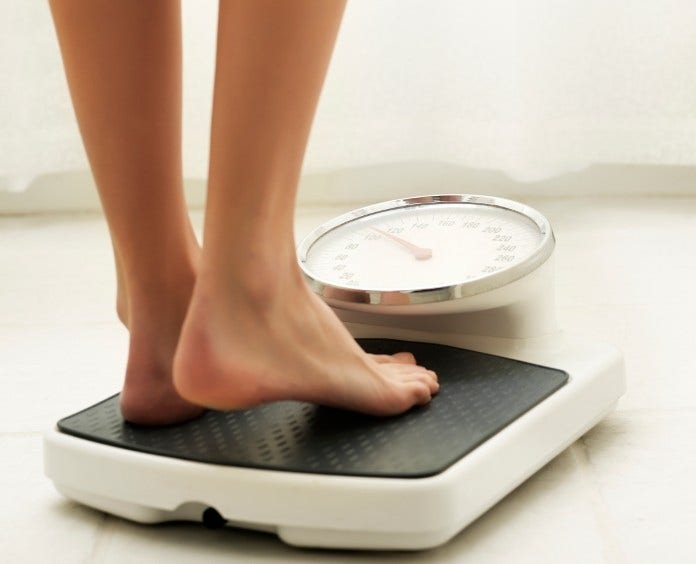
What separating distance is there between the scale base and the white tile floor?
0.03 meters

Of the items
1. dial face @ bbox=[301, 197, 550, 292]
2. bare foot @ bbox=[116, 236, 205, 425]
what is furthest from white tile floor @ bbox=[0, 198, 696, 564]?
dial face @ bbox=[301, 197, 550, 292]

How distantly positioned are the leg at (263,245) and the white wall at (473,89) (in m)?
1.19

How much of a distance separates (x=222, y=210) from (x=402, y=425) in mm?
252

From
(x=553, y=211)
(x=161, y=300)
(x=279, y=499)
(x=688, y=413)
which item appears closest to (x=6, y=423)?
(x=161, y=300)

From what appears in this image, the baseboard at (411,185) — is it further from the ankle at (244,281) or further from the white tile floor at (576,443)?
the ankle at (244,281)

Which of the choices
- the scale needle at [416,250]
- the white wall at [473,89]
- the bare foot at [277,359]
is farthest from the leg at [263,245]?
the white wall at [473,89]

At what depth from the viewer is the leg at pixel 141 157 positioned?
3.25 ft

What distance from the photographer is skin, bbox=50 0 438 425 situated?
35.8 inches

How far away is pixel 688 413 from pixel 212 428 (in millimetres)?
512

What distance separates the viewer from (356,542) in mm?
953

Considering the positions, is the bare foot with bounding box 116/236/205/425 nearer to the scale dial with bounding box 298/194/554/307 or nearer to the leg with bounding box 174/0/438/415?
the leg with bounding box 174/0/438/415

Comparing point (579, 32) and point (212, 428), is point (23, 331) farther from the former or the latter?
point (579, 32)

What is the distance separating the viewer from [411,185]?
2289mm

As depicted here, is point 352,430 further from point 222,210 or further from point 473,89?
point 473,89
